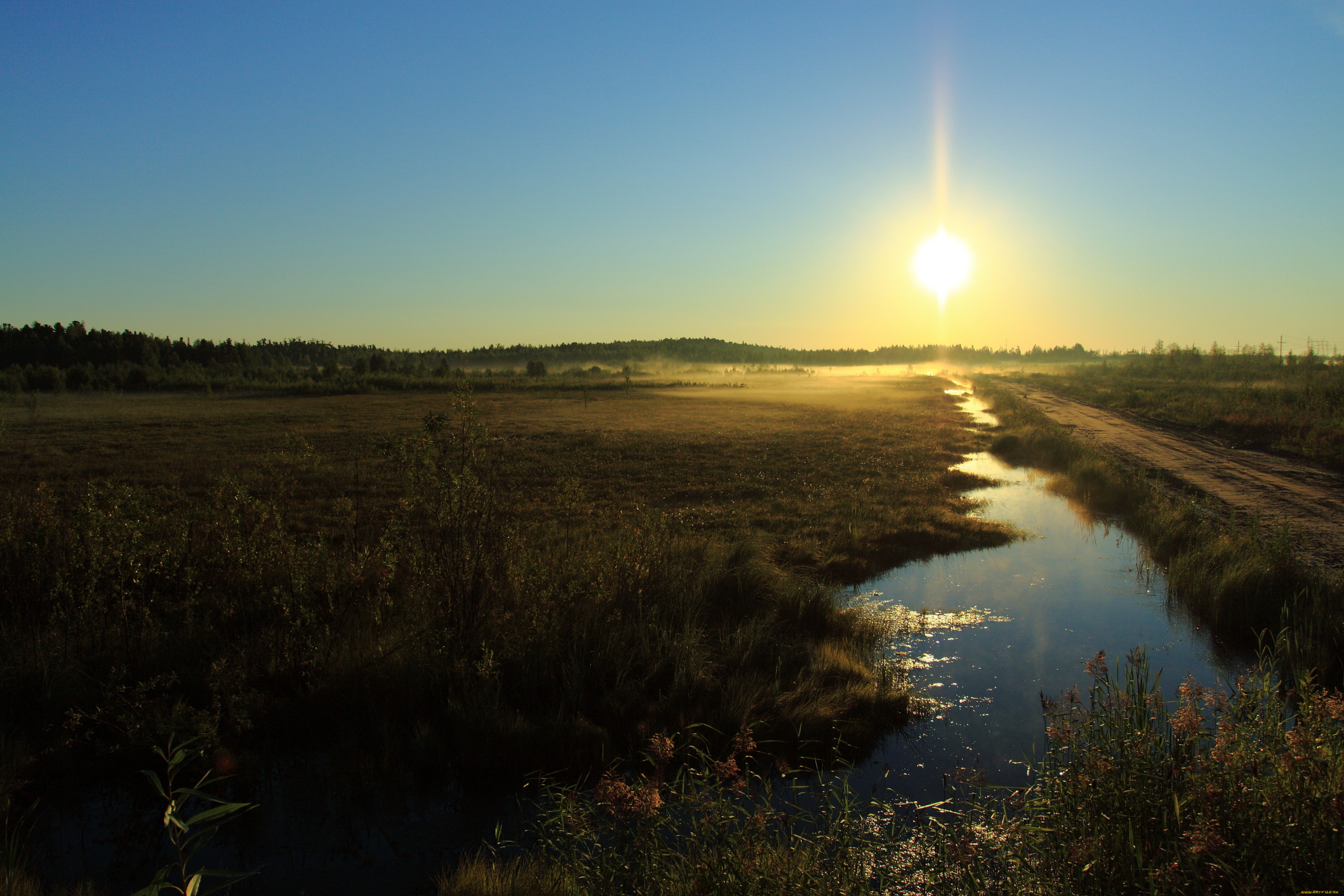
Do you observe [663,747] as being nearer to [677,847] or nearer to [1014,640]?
[677,847]

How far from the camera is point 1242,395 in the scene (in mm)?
35000

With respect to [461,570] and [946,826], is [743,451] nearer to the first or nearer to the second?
[461,570]

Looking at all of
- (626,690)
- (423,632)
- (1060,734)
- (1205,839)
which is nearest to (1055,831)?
(1060,734)

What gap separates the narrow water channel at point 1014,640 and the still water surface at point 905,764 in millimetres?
22

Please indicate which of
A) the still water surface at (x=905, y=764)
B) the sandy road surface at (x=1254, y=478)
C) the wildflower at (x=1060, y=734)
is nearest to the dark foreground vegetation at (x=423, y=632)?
the still water surface at (x=905, y=764)

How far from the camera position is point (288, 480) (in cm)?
1666

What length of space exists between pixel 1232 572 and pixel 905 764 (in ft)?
19.5

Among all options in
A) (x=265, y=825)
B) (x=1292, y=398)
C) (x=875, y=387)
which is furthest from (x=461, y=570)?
(x=875, y=387)

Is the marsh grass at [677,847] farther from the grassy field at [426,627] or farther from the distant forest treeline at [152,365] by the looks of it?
the distant forest treeline at [152,365]

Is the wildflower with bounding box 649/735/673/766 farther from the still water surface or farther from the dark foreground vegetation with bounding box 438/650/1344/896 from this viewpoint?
the still water surface

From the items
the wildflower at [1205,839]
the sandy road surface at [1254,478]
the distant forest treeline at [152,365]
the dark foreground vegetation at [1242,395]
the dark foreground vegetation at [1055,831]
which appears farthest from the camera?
the distant forest treeline at [152,365]

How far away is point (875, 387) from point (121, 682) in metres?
82.9

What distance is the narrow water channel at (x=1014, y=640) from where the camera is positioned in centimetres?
562

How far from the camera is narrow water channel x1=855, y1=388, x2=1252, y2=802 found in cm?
562
